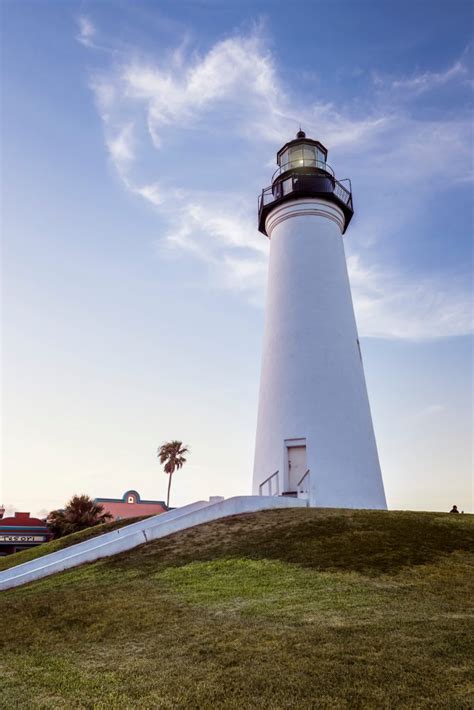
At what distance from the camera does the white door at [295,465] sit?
2050cm

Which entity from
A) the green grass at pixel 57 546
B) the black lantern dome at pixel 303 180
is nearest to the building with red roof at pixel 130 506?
the green grass at pixel 57 546

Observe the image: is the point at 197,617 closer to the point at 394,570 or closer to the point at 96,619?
the point at 96,619

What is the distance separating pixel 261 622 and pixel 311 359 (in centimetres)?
1399

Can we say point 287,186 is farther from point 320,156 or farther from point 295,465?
point 295,465

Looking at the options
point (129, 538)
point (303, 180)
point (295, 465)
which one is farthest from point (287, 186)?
point (129, 538)

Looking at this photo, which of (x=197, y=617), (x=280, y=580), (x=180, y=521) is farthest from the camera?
(x=180, y=521)

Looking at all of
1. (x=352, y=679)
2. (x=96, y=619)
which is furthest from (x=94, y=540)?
(x=352, y=679)

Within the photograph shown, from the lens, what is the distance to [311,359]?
21.5 m

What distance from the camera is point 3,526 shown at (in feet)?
124

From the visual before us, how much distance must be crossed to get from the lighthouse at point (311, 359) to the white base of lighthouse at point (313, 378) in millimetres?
38

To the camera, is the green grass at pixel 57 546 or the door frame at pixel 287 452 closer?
the green grass at pixel 57 546

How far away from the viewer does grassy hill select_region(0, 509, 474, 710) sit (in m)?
5.81

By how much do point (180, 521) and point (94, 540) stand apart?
9.88 ft

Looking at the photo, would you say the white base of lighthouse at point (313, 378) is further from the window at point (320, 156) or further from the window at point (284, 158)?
the window at point (320, 156)
